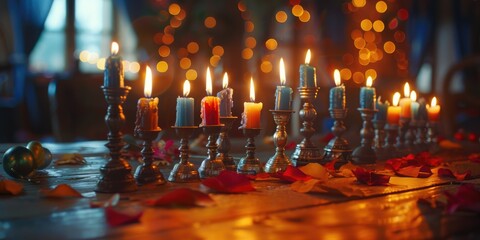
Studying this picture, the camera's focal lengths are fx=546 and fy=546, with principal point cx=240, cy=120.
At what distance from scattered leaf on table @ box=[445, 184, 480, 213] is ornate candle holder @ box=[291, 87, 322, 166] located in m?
0.64

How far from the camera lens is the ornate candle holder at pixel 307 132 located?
167 centimetres

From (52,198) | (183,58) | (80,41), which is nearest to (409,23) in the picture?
(183,58)

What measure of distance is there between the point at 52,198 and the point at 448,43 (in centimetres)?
787

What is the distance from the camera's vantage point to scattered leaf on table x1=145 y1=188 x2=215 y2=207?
107cm

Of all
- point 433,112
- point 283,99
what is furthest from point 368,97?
point 433,112

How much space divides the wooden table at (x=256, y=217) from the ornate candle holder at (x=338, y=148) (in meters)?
0.45

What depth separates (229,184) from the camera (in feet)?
4.09

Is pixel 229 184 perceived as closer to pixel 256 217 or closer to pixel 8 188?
pixel 256 217

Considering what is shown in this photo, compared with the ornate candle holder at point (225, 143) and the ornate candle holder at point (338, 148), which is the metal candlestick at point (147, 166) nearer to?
the ornate candle holder at point (225, 143)

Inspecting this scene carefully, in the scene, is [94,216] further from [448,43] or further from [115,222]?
[448,43]

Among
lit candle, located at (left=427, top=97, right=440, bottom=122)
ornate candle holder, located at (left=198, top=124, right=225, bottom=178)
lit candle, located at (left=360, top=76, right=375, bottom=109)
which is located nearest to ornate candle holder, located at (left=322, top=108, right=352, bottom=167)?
lit candle, located at (left=360, top=76, right=375, bottom=109)

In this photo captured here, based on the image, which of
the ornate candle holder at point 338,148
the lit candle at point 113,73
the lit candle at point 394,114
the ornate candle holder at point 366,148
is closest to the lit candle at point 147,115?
the lit candle at point 113,73

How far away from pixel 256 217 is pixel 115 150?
427 mm

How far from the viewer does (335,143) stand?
5.92 feet
